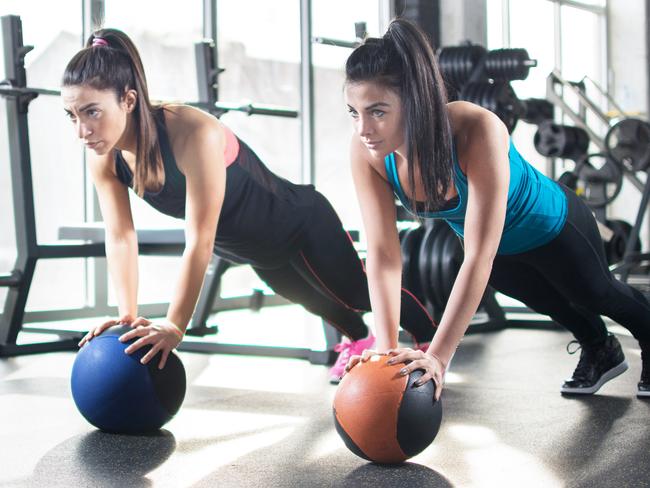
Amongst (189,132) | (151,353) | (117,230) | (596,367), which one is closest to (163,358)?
(151,353)

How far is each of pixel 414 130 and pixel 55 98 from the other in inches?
135

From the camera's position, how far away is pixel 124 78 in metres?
2.05

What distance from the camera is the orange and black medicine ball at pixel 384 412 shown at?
1630 mm

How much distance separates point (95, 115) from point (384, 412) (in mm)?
973

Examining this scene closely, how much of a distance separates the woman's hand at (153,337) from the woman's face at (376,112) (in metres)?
0.68

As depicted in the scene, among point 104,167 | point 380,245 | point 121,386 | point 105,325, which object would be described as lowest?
point 121,386

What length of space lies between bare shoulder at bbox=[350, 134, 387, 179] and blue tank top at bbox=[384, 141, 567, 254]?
0.6 inches

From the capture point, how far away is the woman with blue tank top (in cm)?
165

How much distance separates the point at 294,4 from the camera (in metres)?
5.98

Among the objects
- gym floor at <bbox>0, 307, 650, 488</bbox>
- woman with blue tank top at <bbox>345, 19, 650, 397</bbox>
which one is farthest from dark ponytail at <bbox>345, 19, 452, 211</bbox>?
gym floor at <bbox>0, 307, 650, 488</bbox>

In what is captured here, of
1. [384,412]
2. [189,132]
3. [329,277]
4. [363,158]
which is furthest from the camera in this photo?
[329,277]

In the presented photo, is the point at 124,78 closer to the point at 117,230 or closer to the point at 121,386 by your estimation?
the point at 117,230

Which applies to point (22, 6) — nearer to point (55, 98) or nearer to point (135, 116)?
point (55, 98)

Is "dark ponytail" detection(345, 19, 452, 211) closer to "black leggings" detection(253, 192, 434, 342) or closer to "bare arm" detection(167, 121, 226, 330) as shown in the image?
"bare arm" detection(167, 121, 226, 330)
